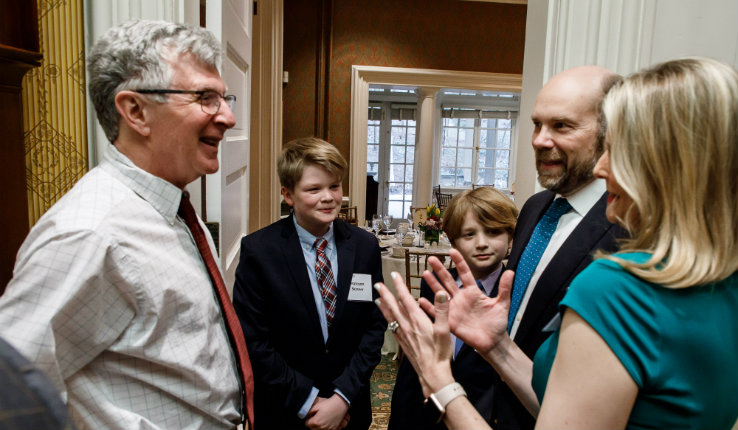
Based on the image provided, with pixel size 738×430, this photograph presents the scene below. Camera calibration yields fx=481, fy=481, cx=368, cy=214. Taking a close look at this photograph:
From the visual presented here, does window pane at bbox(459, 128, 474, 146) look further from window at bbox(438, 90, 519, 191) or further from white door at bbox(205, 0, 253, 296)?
white door at bbox(205, 0, 253, 296)

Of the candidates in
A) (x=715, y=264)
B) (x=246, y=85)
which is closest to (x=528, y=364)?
A: (x=715, y=264)

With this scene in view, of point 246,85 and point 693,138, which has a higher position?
point 246,85

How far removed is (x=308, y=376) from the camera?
5.33 ft

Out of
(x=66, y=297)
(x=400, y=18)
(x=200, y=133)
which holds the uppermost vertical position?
(x=400, y=18)

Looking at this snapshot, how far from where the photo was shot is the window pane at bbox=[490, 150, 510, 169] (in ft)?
33.9

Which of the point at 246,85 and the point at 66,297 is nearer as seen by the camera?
the point at 66,297

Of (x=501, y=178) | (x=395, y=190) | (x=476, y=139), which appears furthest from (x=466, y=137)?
(x=395, y=190)

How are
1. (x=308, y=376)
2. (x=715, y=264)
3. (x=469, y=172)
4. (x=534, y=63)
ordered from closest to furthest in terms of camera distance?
(x=715, y=264) → (x=308, y=376) → (x=534, y=63) → (x=469, y=172)

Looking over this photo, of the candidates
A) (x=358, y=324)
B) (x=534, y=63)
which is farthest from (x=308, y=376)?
(x=534, y=63)

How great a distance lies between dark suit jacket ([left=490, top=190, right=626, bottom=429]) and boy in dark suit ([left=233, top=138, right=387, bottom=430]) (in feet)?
1.91

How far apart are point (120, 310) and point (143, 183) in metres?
0.27

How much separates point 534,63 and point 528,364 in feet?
3.88

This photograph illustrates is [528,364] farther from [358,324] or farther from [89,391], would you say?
[89,391]

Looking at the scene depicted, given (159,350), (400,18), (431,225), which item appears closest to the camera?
(159,350)
